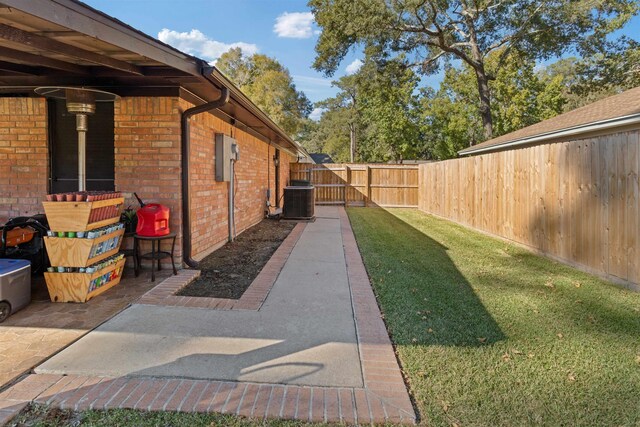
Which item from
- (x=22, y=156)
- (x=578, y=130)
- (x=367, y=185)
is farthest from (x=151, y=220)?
(x=367, y=185)

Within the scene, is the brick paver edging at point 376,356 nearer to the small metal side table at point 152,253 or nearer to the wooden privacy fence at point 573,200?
the small metal side table at point 152,253

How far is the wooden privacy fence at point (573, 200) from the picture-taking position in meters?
4.79

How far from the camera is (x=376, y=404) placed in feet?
7.43

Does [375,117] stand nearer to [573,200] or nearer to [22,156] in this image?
[573,200]

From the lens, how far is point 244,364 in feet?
8.82

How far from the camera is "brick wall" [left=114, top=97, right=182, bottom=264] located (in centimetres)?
481

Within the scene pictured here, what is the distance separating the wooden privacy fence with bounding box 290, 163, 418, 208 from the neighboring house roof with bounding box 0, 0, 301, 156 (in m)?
11.5

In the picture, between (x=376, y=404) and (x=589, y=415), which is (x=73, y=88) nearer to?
(x=376, y=404)

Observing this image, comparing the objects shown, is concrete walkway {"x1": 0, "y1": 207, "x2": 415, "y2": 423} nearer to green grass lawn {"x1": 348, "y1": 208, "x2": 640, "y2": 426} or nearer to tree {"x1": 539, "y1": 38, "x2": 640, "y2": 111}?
green grass lawn {"x1": 348, "y1": 208, "x2": 640, "y2": 426}

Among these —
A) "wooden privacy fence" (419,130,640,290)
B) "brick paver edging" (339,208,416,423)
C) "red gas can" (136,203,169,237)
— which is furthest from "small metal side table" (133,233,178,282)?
"wooden privacy fence" (419,130,640,290)

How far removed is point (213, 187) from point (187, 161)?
1.49 m

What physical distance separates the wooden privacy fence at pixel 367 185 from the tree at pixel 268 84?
48.4 ft

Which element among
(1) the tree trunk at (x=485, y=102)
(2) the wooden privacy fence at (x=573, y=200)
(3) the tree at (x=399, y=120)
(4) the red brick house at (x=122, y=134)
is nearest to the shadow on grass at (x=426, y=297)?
(2) the wooden privacy fence at (x=573, y=200)

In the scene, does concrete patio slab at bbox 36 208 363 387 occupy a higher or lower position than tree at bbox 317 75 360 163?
lower
